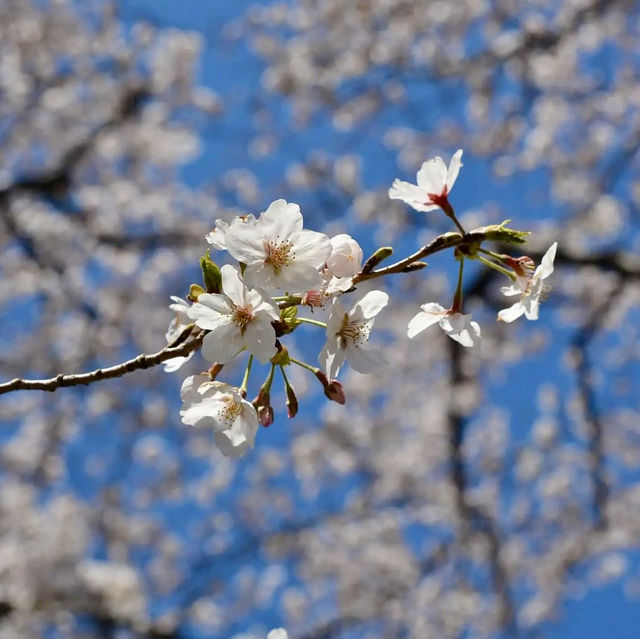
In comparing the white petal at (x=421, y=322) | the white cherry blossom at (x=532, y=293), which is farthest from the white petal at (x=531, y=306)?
the white petal at (x=421, y=322)

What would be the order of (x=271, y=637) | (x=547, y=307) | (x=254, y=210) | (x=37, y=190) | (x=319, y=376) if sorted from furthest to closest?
1. (x=254, y=210)
2. (x=547, y=307)
3. (x=37, y=190)
4. (x=271, y=637)
5. (x=319, y=376)

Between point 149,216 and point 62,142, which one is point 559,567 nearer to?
point 149,216

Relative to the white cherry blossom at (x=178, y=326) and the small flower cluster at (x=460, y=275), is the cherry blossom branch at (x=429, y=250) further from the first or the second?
the white cherry blossom at (x=178, y=326)

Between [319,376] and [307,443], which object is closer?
[319,376]

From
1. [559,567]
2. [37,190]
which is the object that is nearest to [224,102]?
[37,190]

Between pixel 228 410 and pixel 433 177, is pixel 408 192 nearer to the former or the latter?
pixel 433 177

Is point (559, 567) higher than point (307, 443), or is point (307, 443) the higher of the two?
point (307, 443)

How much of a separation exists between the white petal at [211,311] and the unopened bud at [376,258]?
23 cm

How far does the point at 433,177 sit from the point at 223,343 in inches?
20.2

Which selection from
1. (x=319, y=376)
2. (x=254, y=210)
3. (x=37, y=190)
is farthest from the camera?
(x=254, y=210)

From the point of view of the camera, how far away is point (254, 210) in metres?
9.53

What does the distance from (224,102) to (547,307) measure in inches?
177

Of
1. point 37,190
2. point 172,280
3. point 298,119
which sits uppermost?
point 298,119

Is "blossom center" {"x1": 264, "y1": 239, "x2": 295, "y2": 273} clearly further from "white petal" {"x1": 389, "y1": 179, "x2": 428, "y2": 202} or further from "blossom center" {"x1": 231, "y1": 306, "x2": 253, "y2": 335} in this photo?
"white petal" {"x1": 389, "y1": 179, "x2": 428, "y2": 202}
